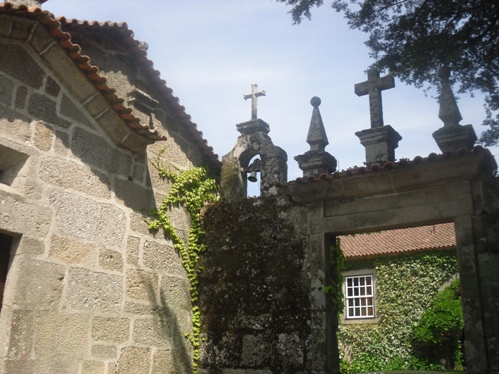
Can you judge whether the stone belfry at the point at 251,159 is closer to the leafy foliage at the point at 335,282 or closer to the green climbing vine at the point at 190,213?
the green climbing vine at the point at 190,213

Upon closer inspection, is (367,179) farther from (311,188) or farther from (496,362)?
(496,362)

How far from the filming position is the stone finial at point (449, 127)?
5863 millimetres

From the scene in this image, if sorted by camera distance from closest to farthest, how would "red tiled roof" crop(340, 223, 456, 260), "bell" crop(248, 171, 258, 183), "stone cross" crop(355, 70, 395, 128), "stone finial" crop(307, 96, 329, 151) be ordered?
1. "stone cross" crop(355, 70, 395, 128)
2. "stone finial" crop(307, 96, 329, 151)
3. "bell" crop(248, 171, 258, 183)
4. "red tiled roof" crop(340, 223, 456, 260)

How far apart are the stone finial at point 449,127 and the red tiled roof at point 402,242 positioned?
8.04 m

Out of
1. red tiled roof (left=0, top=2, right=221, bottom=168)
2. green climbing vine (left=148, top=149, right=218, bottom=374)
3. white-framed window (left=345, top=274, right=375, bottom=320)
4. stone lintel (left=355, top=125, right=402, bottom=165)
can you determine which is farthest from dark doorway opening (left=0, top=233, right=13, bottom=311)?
white-framed window (left=345, top=274, right=375, bottom=320)

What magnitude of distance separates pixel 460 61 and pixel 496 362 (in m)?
3.41

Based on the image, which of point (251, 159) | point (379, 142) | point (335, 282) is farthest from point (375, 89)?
point (335, 282)

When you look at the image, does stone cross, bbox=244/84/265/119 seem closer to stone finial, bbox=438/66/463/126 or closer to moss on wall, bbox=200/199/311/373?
moss on wall, bbox=200/199/311/373

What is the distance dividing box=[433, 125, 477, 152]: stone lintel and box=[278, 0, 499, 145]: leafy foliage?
331 mm

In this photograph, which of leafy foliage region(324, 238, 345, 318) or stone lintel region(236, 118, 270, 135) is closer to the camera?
leafy foliage region(324, 238, 345, 318)

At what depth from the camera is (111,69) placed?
6301mm

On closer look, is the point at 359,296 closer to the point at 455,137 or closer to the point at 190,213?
the point at 190,213

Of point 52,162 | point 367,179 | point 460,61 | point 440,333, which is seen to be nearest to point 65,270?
point 52,162

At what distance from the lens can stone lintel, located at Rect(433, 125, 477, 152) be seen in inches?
230
